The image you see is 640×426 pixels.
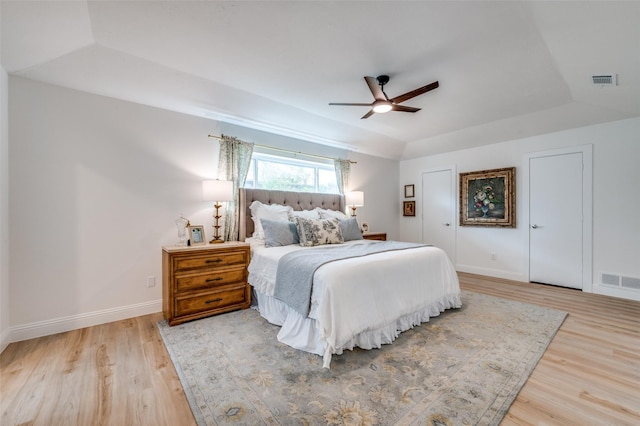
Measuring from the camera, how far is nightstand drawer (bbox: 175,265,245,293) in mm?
2748

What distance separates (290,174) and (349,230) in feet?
4.70

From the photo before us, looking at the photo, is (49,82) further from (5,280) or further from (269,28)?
(269,28)

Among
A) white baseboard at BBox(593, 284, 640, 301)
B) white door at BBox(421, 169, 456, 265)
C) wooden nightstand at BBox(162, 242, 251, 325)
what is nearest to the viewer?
wooden nightstand at BBox(162, 242, 251, 325)

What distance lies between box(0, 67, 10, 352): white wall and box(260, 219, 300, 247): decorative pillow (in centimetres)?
226

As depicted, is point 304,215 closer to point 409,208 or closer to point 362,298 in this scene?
point 362,298

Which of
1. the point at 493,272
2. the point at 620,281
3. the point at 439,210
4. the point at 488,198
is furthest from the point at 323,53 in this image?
the point at 620,281

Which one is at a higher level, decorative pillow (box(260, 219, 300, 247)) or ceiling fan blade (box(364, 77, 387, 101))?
ceiling fan blade (box(364, 77, 387, 101))

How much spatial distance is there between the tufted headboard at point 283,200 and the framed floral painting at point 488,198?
2401mm

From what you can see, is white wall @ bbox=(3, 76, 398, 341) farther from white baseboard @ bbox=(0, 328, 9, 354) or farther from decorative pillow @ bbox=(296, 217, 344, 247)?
decorative pillow @ bbox=(296, 217, 344, 247)

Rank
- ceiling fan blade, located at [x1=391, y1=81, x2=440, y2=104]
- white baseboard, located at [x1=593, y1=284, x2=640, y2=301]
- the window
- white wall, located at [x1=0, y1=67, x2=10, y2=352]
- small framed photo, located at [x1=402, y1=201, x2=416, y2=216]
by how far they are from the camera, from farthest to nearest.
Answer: small framed photo, located at [x1=402, y1=201, x2=416, y2=216]
the window
white baseboard, located at [x1=593, y1=284, x2=640, y2=301]
ceiling fan blade, located at [x1=391, y1=81, x2=440, y2=104]
white wall, located at [x1=0, y1=67, x2=10, y2=352]

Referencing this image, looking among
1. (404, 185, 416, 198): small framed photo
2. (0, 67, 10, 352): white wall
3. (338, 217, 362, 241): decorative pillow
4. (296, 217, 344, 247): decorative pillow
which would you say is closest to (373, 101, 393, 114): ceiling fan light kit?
(296, 217, 344, 247): decorative pillow

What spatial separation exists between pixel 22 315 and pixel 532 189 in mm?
6641

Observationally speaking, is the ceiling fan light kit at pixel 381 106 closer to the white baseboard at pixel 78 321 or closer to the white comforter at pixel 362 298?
the white comforter at pixel 362 298

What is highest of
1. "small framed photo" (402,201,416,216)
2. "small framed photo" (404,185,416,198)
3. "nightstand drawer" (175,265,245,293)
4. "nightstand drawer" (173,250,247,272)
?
A: "small framed photo" (404,185,416,198)
